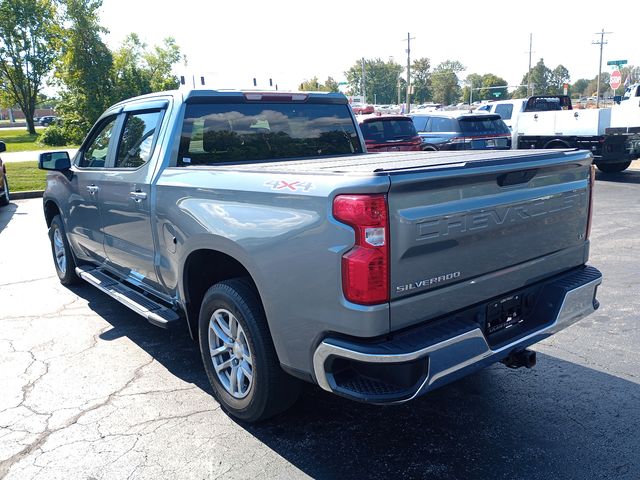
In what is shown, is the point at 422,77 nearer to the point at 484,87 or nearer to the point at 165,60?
the point at 484,87

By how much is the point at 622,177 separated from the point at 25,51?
48712 mm

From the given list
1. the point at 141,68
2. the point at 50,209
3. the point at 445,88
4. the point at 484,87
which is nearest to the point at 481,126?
the point at 50,209

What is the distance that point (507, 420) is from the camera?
3514mm

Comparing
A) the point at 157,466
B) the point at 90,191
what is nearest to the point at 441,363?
the point at 157,466

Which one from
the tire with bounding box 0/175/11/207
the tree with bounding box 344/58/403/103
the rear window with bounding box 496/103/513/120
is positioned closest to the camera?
the tire with bounding box 0/175/11/207

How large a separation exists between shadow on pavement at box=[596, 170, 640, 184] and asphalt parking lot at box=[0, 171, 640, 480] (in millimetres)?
11152

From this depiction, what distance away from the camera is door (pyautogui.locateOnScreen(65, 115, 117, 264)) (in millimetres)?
5148

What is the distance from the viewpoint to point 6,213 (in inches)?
482

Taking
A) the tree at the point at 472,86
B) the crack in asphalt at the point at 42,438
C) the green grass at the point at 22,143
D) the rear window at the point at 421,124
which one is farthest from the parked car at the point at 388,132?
the tree at the point at 472,86

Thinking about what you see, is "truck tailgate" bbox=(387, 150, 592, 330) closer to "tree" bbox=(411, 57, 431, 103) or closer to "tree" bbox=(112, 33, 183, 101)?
"tree" bbox=(112, 33, 183, 101)

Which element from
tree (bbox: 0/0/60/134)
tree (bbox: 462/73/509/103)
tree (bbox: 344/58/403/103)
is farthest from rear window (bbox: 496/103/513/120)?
tree (bbox: 344/58/403/103)

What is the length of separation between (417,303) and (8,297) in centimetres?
537

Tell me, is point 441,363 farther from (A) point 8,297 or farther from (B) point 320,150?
(A) point 8,297

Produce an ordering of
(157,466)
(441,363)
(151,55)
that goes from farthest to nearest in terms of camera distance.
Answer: (151,55) < (157,466) < (441,363)
